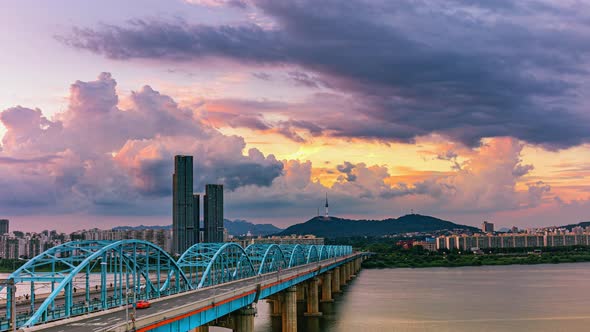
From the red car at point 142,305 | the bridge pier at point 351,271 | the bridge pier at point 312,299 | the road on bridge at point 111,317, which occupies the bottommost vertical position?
the bridge pier at point 351,271

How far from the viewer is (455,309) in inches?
3605

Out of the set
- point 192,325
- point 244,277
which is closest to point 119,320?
point 192,325

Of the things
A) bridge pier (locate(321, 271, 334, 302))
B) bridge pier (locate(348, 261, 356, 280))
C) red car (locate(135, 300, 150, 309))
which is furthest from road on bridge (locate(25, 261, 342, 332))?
bridge pier (locate(348, 261, 356, 280))

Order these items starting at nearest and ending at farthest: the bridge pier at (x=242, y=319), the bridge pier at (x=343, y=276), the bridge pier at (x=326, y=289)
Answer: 1. the bridge pier at (x=242, y=319)
2. the bridge pier at (x=326, y=289)
3. the bridge pier at (x=343, y=276)

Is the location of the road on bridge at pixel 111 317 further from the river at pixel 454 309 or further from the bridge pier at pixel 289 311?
the river at pixel 454 309

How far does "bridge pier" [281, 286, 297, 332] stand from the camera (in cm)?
7419

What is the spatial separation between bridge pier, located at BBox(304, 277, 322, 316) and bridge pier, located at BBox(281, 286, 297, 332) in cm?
1734

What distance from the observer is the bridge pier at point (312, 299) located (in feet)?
311

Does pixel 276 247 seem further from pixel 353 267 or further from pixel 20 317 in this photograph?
pixel 353 267

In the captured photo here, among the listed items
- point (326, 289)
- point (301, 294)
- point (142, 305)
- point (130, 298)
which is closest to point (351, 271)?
point (326, 289)

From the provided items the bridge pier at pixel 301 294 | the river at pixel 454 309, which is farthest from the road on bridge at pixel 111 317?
the bridge pier at pixel 301 294

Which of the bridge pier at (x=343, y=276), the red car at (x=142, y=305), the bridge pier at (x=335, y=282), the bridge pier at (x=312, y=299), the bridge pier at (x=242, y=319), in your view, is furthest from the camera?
the bridge pier at (x=343, y=276)

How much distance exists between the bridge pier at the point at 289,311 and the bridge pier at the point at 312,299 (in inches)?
683

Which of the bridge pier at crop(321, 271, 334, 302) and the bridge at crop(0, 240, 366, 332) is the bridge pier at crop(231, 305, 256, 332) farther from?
the bridge pier at crop(321, 271, 334, 302)
